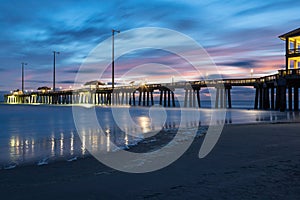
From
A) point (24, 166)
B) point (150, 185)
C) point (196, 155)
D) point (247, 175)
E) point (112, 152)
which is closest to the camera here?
point (150, 185)

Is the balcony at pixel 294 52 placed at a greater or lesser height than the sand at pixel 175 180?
greater

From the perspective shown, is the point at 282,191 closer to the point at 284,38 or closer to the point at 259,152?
the point at 259,152

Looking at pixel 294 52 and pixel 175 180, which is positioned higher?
pixel 294 52

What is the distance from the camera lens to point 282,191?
376 centimetres

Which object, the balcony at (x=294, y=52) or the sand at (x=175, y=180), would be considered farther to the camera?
the balcony at (x=294, y=52)

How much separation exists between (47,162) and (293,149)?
604 cm

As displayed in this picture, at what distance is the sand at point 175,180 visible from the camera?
382 centimetres

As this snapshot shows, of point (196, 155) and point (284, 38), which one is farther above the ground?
point (284, 38)

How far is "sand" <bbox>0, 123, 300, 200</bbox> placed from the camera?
3818 millimetres

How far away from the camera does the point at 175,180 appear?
4.55 m

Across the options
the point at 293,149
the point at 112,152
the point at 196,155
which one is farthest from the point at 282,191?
the point at 112,152

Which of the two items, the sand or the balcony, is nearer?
the sand

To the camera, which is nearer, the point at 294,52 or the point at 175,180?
the point at 175,180

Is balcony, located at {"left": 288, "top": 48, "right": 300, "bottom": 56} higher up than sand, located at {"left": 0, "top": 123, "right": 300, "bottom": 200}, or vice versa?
balcony, located at {"left": 288, "top": 48, "right": 300, "bottom": 56}
